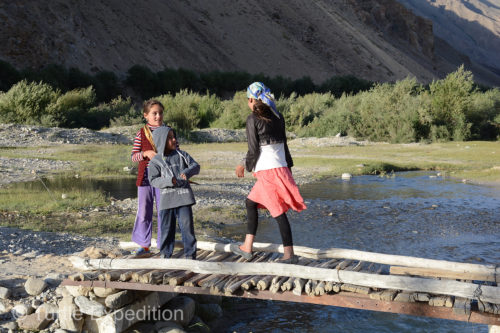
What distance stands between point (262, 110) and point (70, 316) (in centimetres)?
259

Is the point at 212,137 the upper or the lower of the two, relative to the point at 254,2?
lower

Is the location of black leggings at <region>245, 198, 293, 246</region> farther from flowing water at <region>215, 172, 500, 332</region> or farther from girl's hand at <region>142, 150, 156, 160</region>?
flowing water at <region>215, 172, 500, 332</region>

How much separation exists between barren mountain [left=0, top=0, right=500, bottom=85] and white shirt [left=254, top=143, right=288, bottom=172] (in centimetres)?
3597

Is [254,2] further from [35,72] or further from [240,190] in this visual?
[240,190]

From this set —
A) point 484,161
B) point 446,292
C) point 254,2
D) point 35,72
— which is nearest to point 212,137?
point 484,161

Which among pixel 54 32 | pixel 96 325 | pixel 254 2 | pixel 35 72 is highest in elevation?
pixel 254 2

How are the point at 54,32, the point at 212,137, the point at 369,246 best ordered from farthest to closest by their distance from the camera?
the point at 54,32, the point at 212,137, the point at 369,246

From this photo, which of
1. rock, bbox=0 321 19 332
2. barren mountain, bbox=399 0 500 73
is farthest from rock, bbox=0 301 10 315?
barren mountain, bbox=399 0 500 73

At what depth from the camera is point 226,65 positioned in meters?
52.3

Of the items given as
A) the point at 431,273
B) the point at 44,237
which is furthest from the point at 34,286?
the point at 431,273

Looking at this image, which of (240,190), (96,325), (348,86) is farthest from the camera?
(348,86)

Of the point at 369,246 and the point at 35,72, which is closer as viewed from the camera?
the point at 369,246

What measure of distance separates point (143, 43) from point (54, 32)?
333 inches

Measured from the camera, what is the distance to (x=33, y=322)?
511cm
